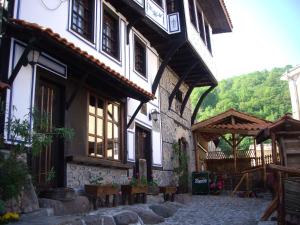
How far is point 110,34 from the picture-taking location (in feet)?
33.9

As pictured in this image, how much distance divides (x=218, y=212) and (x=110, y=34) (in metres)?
5.41

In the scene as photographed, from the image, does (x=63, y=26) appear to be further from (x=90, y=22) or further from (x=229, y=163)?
(x=229, y=163)

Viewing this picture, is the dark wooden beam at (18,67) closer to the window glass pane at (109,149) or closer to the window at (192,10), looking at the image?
the window glass pane at (109,149)

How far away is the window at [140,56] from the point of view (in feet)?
39.4

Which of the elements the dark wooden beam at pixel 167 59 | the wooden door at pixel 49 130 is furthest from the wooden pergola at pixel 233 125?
the wooden door at pixel 49 130

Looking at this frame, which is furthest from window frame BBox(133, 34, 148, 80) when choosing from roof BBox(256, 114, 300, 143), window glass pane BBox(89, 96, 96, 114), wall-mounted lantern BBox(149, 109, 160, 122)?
roof BBox(256, 114, 300, 143)

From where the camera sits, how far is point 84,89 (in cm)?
832

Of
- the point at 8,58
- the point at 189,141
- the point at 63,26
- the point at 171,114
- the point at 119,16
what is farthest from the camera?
the point at 189,141

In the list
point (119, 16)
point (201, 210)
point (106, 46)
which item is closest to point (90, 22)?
point (106, 46)

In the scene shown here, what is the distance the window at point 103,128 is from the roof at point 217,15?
25.4ft

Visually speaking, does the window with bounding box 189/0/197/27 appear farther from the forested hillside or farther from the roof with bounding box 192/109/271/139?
the forested hillside

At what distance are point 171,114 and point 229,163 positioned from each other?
4.61 m

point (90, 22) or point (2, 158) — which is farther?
point (90, 22)

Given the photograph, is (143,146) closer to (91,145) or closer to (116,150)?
(116,150)
